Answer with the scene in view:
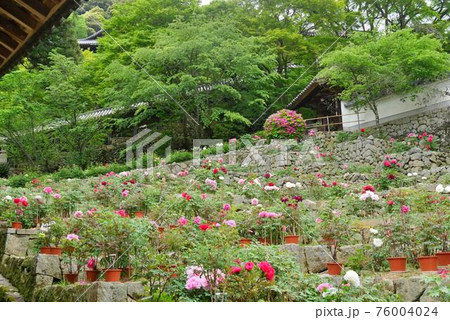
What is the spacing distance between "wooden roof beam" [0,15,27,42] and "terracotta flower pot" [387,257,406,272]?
8.96 ft

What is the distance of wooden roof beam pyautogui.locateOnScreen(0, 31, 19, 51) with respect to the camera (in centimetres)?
328

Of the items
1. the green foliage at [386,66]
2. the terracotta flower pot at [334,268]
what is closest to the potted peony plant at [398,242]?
the terracotta flower pot at [334,268]

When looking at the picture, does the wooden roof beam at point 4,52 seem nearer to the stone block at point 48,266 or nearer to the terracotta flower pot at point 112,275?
the stone block at point 48,266

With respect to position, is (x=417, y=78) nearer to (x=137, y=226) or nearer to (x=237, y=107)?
(x=237, y=107)

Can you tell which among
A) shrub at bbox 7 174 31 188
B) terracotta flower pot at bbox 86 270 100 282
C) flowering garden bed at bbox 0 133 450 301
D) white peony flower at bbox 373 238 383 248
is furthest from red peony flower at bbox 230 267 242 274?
shrub at bbox 7 174 31 188

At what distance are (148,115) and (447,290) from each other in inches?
395

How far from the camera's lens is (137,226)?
348cm

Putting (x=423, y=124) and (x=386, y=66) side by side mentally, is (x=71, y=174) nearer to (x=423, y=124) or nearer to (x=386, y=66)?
(x=386, y=66)

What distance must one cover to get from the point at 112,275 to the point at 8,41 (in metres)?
1.58

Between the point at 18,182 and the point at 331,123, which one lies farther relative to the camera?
the point at 331,123

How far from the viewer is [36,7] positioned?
2791 mm

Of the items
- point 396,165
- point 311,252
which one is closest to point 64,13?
point 311,252

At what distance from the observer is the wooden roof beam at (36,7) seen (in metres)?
2.73

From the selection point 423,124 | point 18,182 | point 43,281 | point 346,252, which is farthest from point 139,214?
point 423,124
